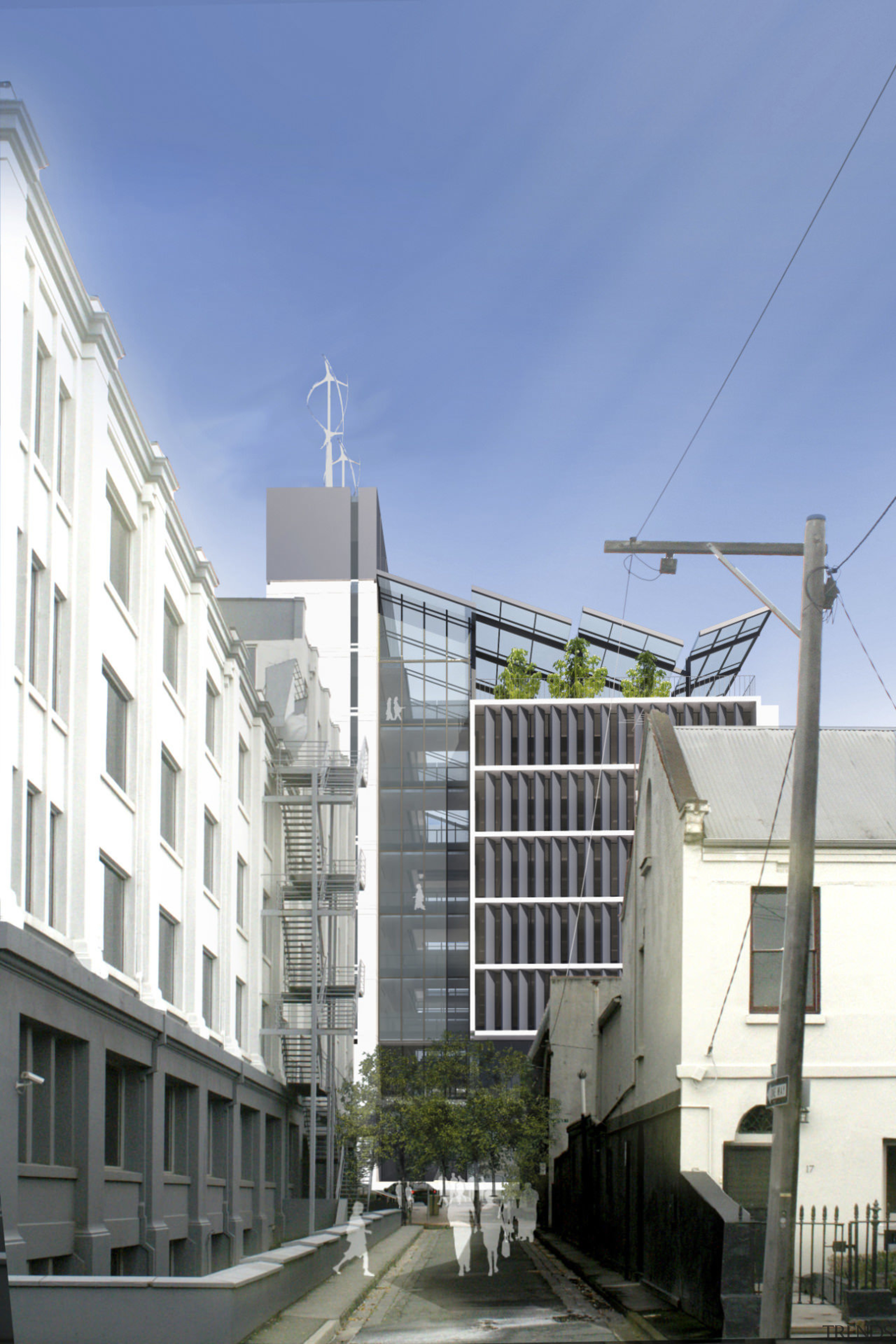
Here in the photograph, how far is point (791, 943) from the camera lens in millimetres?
9031

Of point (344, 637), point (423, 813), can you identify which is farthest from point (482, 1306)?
point (423, 813)

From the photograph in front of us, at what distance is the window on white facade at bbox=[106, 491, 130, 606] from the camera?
1856 cm

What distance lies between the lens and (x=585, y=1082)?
28562mm

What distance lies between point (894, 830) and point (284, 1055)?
92.2 ft

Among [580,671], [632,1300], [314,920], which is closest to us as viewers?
[580,671]

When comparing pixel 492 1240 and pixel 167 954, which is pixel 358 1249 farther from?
pixel 167 954

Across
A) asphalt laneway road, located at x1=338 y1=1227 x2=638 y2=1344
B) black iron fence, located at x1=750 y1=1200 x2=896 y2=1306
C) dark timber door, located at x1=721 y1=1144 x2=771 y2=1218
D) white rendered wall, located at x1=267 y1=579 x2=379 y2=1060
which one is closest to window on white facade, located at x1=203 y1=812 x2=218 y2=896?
white rendered wall, located at x1=267 y1=579 x2=379 y2=1060

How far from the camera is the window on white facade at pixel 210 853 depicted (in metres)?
26.6

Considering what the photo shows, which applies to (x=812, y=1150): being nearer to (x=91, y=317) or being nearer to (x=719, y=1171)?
(x=719, y=1171)

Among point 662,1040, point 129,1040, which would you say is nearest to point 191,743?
point 129,1040

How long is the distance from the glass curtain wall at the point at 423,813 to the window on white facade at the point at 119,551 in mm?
4719

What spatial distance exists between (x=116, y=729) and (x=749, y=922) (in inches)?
477

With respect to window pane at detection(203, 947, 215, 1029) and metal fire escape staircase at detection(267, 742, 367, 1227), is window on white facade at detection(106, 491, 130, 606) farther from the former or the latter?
metal fire escape staircase at detection(267, 742, 367, 1227)

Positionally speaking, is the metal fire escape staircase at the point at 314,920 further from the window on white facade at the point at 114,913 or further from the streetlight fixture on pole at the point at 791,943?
the streetlight fixture on pole at the point at 791,943
